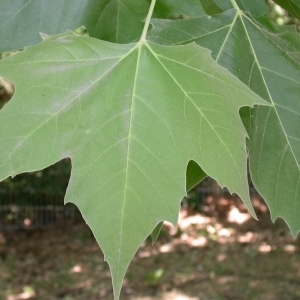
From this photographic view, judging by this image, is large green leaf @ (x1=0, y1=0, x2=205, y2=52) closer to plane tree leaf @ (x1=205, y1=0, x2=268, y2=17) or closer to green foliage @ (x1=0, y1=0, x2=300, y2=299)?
plane tree leaf @ (x1=205, y1=0, x2=268, y2=17)

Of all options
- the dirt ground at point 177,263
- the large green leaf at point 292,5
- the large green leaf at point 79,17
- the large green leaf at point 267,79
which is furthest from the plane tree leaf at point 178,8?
the dirt ground at point 177,263

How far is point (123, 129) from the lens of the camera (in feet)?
3.11

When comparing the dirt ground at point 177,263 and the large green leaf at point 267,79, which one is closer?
the large green leaf at point 267,79

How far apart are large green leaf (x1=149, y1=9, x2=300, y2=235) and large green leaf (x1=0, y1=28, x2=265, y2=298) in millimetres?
169

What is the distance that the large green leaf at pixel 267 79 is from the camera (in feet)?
3.62

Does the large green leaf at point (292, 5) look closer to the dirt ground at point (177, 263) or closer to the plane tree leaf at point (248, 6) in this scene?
the plane tree leaf at point (248, 6)

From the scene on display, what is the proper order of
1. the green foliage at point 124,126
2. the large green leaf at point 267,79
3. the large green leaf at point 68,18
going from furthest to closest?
the large green leaf at point 68,18 < the large green leaf at point 267,79 < the green foliage at point 124,126

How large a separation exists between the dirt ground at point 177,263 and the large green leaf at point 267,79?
3.51 m

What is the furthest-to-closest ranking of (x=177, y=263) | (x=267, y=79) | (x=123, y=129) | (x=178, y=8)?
(x=177, y=263)
(x=178, y=8)
(x=267, y=79)
(x=123, y=129)

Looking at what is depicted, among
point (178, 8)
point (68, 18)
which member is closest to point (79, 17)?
point (68, 18)

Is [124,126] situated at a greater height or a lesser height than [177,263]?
greater

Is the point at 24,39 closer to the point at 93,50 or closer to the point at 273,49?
the point at 93,50

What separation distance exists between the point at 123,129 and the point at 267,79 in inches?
16.4

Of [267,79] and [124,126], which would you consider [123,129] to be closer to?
[124,126]
